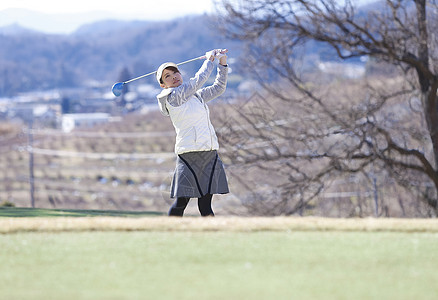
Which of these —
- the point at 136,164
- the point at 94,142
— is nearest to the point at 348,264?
the point at 136,164

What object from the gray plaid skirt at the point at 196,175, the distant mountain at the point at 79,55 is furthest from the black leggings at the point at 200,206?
the distant mountain at the point at 79,55

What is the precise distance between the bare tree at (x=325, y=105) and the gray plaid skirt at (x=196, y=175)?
8.95 m

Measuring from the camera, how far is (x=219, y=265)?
17.5ft

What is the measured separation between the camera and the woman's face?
836 centimetres

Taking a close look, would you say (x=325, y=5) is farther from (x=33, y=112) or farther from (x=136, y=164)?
(x=33, y=112)

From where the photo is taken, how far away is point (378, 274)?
5023 mm

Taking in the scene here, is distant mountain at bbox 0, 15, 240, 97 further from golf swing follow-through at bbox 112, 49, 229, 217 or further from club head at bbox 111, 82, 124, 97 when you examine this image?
golf swing follow-through at bbox 112, 49, 229, 217

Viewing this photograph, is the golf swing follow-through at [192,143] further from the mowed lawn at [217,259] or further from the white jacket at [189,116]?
the mowed lawn at [217,259]

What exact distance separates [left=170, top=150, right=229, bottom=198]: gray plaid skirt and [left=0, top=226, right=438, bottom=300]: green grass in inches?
55.7

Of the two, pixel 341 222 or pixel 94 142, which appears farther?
pixel 94 142

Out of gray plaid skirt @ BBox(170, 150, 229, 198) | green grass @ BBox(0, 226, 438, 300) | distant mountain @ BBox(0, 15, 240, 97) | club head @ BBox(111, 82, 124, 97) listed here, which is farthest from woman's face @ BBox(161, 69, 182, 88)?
distant mountain @ BBox(0, 15, 240, 97)

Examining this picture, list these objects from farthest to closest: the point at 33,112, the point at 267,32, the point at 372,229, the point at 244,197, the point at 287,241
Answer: the point at 33,112 < the point at 244,197 < the point at 267,32 < the point at 372,229 < the point at 287,241

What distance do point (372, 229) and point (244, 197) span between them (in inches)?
569

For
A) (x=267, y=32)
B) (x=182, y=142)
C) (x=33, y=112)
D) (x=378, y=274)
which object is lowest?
(x=378, y=274)
